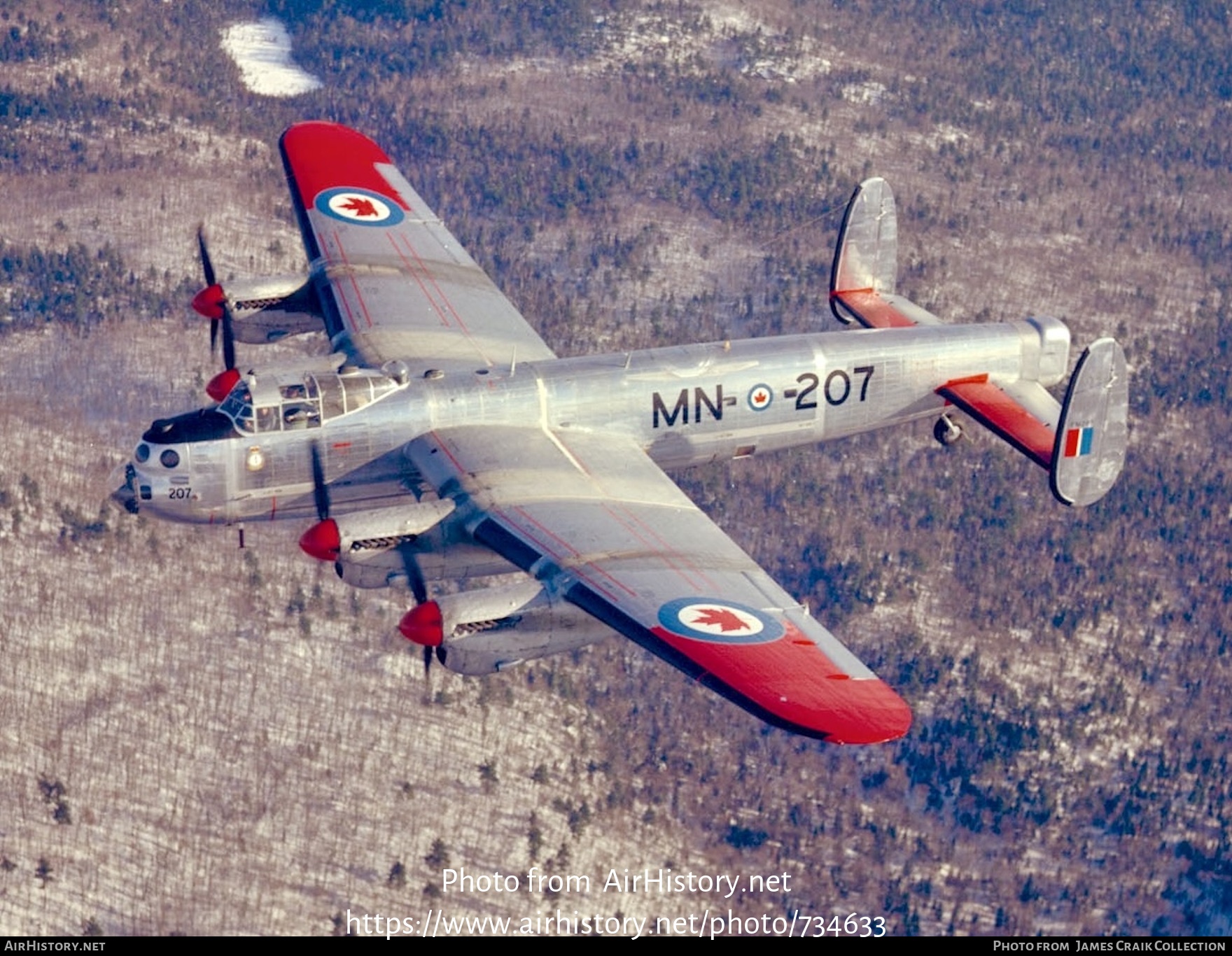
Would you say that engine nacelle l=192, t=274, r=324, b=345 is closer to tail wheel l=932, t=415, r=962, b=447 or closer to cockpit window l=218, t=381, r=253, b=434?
cockpit window l=218, t=381, r=253, b=434

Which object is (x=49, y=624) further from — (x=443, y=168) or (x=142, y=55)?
(x=142, y=55)

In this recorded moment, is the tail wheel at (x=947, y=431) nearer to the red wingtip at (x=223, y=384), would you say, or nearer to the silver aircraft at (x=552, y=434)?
the silver aircraft at (x=552, y=434)

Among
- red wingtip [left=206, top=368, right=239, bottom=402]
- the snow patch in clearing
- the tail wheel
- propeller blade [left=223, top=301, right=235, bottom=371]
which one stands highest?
red wingtip [left=206, top=368, right=239, bottom=402]

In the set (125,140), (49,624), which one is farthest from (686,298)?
(49,624)

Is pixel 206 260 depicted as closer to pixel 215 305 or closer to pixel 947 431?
pixel 215 305

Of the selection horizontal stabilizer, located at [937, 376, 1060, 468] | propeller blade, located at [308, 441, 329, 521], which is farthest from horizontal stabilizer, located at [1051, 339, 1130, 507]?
propeller blade, located at [308, 441, 329, 521]

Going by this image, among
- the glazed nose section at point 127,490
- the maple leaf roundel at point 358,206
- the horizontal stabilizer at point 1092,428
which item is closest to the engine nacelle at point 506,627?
the glazed nose section at point 127,490
